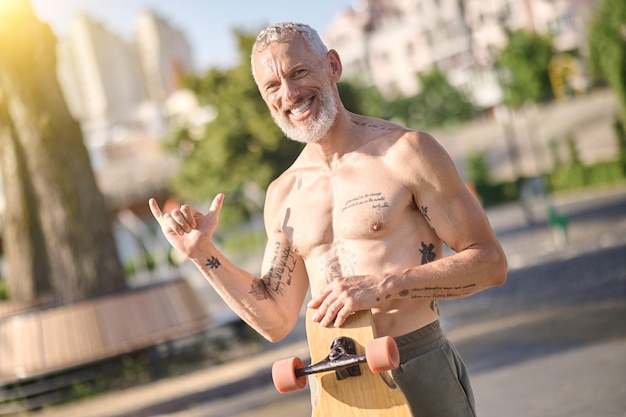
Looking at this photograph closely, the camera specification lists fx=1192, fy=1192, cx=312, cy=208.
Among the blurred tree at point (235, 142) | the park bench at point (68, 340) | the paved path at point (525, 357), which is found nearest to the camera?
the paved path at point (525, 357)

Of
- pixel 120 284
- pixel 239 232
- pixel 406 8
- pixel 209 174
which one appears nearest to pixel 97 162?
pixel 406 8

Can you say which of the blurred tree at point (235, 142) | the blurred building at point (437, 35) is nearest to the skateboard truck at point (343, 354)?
the blurred tree at point (235, 142)

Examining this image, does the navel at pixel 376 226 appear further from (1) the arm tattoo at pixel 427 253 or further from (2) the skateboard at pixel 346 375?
(2) the skateboard at pixel 346 375

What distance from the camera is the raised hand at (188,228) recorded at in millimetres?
3600

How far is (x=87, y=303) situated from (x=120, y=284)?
819 millimetres

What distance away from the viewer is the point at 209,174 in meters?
49.8

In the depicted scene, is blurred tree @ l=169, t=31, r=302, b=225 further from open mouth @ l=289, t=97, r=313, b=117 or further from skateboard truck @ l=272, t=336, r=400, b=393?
skateboard truck @ l=272, t=336, r=400, b=393

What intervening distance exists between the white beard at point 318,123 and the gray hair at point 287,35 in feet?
0.42

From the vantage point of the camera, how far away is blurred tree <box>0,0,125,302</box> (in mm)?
15758

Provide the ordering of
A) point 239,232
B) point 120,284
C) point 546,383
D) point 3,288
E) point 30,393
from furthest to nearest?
point 239,232
point 3,288
point 120,284
point 30,393
point 546,383

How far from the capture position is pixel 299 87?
11.4 ft

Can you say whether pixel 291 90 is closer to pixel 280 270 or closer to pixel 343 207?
pixel 343 207

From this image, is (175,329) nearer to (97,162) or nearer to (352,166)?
(352,166)

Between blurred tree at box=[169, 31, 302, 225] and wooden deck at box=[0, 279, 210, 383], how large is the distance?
96.1 feet
